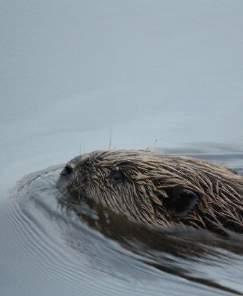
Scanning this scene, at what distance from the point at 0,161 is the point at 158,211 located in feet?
5.54

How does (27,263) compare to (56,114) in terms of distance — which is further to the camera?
(56,114)

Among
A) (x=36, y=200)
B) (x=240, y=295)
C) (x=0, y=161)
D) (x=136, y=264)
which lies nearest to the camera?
(x=240, y=295)

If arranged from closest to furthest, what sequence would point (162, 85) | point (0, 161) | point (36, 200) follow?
point (36, 200)
point (0, 161)
point (162, 85)

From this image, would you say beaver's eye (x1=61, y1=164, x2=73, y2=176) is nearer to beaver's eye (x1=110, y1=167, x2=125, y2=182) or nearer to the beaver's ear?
beaver's eye (x1=110, y1=167, x2=125, y2=182)

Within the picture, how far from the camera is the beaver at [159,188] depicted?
5090mm

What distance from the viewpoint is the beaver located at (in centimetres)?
509

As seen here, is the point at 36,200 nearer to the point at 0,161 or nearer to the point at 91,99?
the point at 0,161

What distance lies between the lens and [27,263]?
5.05 m

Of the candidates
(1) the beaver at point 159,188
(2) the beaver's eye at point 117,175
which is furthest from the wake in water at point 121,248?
(2) the beaver's eye at point 117,175

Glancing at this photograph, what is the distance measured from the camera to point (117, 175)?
5.43 meters

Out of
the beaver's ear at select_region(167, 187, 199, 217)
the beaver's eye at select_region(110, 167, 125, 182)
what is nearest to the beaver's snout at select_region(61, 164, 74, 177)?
the beaver's eye at select_region(110, 167, 125, 182)

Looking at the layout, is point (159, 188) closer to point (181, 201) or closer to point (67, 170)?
point (181, 201)

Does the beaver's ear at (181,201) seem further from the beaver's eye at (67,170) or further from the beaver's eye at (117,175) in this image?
the beaver's eye at (67,170)

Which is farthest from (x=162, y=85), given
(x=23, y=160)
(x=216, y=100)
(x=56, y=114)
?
(x=23, y=160)
